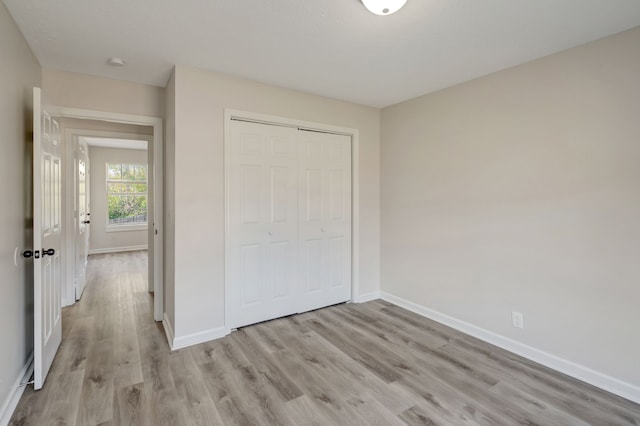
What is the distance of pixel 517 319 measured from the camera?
8.84ft

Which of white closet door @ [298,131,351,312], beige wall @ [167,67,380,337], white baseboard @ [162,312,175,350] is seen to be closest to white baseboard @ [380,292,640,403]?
white closet door @ [298,131,351,312]

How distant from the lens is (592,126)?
88.6 inches

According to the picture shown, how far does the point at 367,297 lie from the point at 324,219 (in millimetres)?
1194

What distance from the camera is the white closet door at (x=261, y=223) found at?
10.1ft

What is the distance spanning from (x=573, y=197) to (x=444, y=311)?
161 cm

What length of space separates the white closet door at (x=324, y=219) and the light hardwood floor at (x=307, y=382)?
0.54 m

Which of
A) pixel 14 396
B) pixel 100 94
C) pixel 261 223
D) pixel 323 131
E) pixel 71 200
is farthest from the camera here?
pixel 71 200

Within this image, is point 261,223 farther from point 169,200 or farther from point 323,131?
point 323,131

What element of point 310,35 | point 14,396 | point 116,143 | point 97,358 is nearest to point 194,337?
point 97,358

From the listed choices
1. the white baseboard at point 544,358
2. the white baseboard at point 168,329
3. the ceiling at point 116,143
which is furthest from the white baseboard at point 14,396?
the ceiling at point 116,143

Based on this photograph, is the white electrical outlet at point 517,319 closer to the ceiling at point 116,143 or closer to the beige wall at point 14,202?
the beige wall at point 14,202

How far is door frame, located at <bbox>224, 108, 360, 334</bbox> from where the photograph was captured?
2979 millimetres

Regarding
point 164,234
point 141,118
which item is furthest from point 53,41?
point 164,234

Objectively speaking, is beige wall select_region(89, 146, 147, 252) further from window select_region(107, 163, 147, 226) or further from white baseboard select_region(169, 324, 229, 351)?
white baseboard select_region(169, 324, 229, 351)
